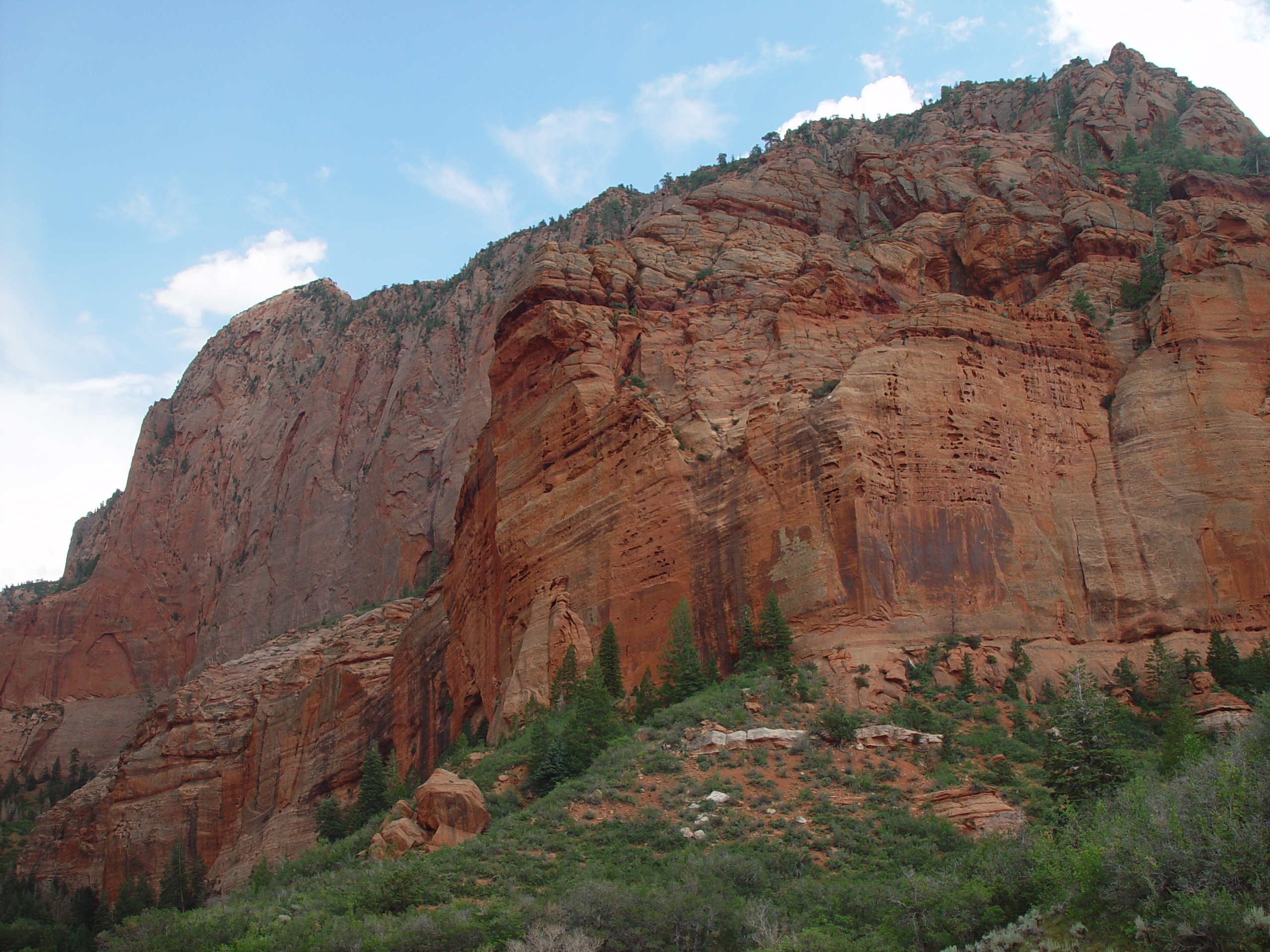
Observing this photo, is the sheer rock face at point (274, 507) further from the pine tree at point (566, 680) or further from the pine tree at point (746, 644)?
the pine tree at point (746, 644)

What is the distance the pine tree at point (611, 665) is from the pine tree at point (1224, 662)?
66.4 ft

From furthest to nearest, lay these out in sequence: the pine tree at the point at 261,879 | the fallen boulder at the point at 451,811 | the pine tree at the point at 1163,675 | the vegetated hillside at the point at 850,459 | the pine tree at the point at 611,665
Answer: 1. the pine tree at the point at 611,665
2. the vegetated hillside at the point at 850,459
3. the pine tree at the point at 261,879
4. the pine tree at the point at 1163,675
5. the fallen boulder at the point at 451,811

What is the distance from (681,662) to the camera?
1678 inches

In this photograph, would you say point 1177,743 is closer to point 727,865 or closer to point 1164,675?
point 1164,675

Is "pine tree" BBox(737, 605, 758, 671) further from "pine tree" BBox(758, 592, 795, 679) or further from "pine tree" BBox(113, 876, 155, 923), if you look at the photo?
"pine tree" BBox(113, 876, 155, 923)

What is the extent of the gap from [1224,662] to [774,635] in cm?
1504

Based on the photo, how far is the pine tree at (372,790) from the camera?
5428 centimetres

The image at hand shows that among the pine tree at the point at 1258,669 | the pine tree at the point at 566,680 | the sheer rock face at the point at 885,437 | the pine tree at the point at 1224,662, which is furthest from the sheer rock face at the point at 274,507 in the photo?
the pine tree at the point at 1258,669

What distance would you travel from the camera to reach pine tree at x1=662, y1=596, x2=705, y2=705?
42.0 meters

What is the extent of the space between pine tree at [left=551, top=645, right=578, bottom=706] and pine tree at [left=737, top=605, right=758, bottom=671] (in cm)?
632

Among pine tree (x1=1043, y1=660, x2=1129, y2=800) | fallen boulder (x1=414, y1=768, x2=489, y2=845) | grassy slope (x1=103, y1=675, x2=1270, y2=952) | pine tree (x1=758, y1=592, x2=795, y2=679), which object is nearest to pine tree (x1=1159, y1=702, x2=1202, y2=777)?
grassy slope (x1=103, y1=675, x2=1270, y2=952)

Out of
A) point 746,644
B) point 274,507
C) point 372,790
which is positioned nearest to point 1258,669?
point 746,644

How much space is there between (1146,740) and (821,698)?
32.5 ft

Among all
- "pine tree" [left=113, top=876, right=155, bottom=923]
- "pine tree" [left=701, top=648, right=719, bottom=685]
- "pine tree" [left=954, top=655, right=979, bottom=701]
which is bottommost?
"pine tree" [left=113, top=876, right=155, bottom=923]
